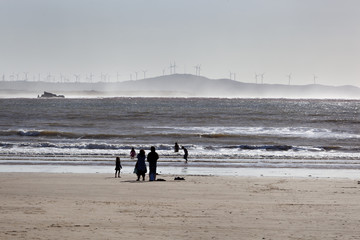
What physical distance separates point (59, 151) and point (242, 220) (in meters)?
29.7

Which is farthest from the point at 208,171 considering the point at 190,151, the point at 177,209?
the point at 190,151

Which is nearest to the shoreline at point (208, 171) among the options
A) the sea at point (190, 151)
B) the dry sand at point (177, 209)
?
the sea at point (190, 151)

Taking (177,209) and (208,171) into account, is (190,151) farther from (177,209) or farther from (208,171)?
(177,209)

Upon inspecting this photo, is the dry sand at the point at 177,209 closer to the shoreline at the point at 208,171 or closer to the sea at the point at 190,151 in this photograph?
the shoreline at the point at 208,171

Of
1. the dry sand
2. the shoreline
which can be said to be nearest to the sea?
the shoreline

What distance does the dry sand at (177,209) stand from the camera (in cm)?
1312

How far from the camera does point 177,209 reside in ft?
53.1

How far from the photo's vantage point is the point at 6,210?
15.2m

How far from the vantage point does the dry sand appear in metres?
13.1

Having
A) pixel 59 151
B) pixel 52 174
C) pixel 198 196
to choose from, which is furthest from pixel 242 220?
pixel 59 151

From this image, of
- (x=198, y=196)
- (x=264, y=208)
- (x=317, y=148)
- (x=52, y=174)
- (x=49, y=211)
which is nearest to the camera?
(x=49, y=211)

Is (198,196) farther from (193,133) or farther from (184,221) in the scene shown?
(193,133)

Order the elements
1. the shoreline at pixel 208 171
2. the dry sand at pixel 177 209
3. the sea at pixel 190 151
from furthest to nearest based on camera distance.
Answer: the sea at pixel 190 151 < the shoreline at pixel 208 171 < the dry sand at pixel 177 209

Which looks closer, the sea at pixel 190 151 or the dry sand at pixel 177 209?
the dry sand at pixel 177 209
